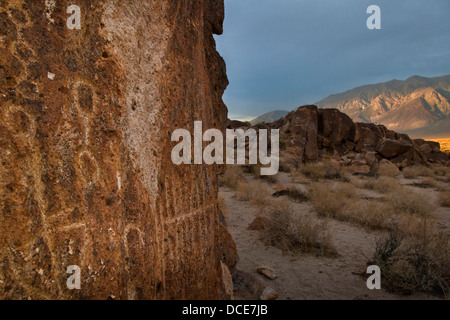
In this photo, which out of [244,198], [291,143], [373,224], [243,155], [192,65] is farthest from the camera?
[291,143]

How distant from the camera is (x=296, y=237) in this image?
4.42 m

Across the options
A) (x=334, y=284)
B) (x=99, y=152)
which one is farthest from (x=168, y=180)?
(x=334, y=284)

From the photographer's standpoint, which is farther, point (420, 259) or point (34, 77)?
point (420, 259)

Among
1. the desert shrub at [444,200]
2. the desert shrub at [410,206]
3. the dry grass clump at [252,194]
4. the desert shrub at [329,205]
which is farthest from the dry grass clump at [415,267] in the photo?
the desert shrub at [444,200]

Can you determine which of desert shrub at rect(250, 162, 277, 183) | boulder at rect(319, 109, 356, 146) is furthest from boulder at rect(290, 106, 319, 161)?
desert shrub at rect(250, 162, 277, 183)

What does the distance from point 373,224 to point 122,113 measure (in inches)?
217

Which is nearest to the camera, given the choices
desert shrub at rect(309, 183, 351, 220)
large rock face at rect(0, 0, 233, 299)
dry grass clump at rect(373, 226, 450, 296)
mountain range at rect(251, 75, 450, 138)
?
large rock face at rect(0, 0, 233, 299)

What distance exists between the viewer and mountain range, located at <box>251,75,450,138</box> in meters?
93.7

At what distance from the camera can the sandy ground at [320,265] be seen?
325 centimetres

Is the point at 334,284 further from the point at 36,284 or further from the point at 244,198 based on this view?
the point at 244,198

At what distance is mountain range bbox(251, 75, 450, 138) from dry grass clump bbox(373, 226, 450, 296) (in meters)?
96.6

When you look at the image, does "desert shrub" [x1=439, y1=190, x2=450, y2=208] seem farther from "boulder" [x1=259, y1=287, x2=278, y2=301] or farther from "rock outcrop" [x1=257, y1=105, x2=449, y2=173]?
"rock outcrop" [x1=257, y1=105, x2=449, y2=173]

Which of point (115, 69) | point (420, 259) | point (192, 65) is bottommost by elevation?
point (420, 259)

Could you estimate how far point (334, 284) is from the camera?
11.2 ft
